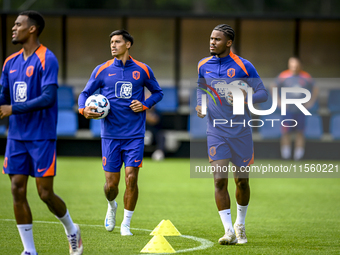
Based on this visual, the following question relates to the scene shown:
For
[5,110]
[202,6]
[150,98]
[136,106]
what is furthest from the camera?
[202,6]

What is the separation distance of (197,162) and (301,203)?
7.01 meters

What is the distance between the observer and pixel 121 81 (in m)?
7.18

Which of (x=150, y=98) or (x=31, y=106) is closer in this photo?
(x=31, y=106)

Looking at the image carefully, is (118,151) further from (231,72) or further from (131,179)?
(231,72)

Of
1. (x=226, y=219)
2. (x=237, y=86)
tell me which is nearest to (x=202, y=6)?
(x=237, y=86)

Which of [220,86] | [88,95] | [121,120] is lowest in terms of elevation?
[121,120]

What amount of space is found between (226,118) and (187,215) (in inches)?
97.5

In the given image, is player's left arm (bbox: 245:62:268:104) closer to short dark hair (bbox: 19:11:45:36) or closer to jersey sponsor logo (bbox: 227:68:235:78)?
jersey sponsor logo (bbox: 227:68:235:78)

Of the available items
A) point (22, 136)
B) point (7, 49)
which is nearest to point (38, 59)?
point (22, 136)

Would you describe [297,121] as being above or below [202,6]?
below

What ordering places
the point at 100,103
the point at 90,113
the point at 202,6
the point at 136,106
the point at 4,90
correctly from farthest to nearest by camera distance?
the point at 202,6 < the point at 136,106 < the point at 100,103 < the point at 90,113 < the point at 4,90

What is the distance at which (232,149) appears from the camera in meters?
6.61

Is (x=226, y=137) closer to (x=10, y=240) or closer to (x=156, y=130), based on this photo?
(x=10, y=240)

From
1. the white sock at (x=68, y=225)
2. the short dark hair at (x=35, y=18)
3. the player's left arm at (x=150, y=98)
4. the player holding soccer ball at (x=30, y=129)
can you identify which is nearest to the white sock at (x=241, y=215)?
the player's left arm at (x=150, y=98)
